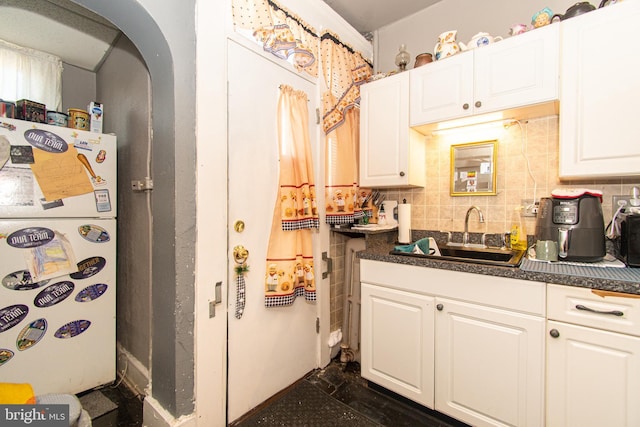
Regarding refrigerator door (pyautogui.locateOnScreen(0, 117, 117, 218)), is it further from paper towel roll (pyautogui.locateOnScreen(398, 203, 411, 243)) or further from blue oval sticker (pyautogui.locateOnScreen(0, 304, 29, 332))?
paper towel roll (pyautogui.locateOnScreen(398, 203, 411, 243))

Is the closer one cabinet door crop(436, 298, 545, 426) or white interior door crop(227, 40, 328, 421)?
cabinet door crop(436, 298, 545, 426)

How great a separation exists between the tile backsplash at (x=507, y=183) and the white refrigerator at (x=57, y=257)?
7.51 ft

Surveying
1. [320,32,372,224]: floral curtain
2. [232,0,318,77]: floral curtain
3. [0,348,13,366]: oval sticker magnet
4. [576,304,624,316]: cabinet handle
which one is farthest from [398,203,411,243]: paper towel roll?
[0,348,13,366]: oval sticker magnet

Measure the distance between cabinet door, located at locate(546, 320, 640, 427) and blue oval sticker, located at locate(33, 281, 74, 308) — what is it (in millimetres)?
2669

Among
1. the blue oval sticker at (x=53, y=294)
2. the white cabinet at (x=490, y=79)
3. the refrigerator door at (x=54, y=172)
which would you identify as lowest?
the blue oval sticker at (x=53, y=294)

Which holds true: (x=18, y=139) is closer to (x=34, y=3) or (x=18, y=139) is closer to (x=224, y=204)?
(x=34, y=3)

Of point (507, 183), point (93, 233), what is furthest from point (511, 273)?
point (93, 233)

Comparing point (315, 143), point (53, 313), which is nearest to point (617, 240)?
point (315, 143)

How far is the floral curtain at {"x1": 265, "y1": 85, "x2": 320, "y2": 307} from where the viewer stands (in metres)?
1.71

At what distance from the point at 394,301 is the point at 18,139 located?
2.38m

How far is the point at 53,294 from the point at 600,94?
320 centimetres

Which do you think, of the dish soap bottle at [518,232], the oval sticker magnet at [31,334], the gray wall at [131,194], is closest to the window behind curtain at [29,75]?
the gray wall at [131,194]

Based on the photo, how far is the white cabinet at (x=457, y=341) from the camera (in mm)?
1303

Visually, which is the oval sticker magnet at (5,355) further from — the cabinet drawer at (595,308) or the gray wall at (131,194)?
the cabinet drawer at (595,308)
